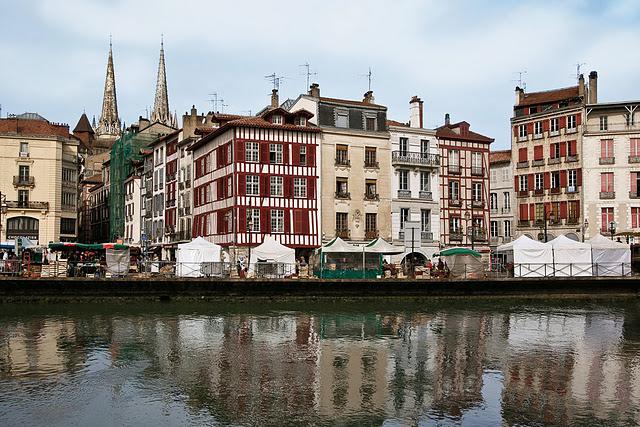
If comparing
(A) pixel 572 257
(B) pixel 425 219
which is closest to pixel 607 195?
(A) pixel 572 257

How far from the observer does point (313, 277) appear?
141 feet

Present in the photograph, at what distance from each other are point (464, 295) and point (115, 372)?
27.7 m

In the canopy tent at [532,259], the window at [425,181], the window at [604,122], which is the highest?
the window at [604,122]

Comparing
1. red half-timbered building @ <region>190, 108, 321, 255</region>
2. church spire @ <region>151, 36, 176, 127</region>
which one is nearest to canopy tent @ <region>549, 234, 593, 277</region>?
red half-timbered building @ <region>190, 108, 321, 255</region>

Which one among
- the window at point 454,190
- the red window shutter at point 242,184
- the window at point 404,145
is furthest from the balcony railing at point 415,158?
the red window shutter at point 242,184

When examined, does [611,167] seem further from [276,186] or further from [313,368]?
[313,368]

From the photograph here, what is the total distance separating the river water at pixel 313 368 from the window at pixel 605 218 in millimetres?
24895

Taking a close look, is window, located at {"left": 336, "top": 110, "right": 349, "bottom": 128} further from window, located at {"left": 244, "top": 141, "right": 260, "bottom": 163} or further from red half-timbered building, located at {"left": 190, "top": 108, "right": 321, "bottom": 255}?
window, located at {"left": 244, "top": 141, "right": 260, "bottom": 163}

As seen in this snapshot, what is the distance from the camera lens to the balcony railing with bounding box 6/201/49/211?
62553mm

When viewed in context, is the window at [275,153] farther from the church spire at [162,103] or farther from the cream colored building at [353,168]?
the church spire at [162,103]

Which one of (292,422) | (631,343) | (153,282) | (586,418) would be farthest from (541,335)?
(153,282)

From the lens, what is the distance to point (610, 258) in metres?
46.4

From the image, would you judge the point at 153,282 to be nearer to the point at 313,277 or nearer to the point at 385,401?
the point at 313,277

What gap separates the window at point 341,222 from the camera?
5247cm
